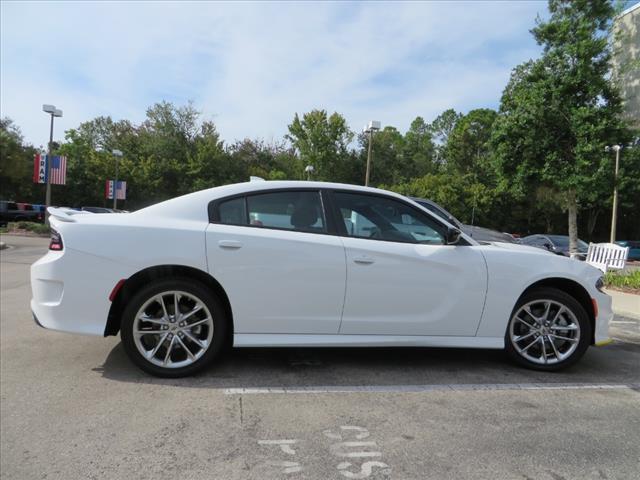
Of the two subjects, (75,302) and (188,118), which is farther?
(188,118)

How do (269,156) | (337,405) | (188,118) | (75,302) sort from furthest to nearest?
1. (269,156)
2. (188,118)
3. (75,302)
4. (337,405)

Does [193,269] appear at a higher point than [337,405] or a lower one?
higher

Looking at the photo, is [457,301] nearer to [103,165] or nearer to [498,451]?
[498,451]

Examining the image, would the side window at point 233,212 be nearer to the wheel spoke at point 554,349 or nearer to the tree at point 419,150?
the wheel spoke at point 554,349

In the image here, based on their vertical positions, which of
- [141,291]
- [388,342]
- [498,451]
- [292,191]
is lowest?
[498,451]

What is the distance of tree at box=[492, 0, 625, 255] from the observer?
1561 cm

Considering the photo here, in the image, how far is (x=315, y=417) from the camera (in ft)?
10.1

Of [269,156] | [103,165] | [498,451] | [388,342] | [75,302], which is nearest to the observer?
[498,451]

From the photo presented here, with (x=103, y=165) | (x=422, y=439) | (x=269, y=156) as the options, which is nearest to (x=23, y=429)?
(x=422, y=439)

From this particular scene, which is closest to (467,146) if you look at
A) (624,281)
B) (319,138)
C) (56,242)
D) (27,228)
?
(319,138)

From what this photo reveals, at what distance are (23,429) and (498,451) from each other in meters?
2.82

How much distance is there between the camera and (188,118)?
49125mm

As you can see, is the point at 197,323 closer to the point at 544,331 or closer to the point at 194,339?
the point at 194,339

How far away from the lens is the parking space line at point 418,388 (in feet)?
11.4
